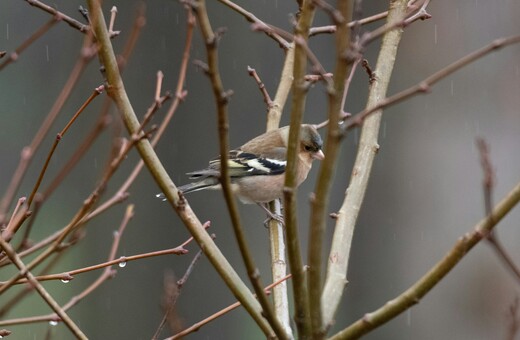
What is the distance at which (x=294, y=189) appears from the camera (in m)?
1.68

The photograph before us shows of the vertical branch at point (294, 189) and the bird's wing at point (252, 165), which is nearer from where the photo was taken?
the vertical branch at point (294, 189)

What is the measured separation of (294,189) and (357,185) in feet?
2.76

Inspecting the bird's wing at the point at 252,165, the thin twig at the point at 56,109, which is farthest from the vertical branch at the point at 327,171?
the bird's wing at the point at 252,165

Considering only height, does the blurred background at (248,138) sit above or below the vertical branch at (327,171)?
below

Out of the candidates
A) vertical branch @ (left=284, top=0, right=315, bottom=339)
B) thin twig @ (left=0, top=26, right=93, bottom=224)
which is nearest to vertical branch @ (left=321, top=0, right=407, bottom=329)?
vertical branch @ (left=284, top=0, right=315, bottom=339)

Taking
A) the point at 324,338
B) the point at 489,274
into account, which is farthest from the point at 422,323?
the point at 324,338

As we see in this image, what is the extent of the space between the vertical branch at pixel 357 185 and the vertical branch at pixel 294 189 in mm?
184

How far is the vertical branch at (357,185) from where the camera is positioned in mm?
2113

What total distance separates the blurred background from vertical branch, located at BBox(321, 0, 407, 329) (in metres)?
4.18

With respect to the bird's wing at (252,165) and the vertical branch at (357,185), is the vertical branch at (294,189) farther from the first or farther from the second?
the bird's wing at (252,165)

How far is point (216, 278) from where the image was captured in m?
7.33

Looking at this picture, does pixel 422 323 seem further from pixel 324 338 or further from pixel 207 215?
pixel 324 338

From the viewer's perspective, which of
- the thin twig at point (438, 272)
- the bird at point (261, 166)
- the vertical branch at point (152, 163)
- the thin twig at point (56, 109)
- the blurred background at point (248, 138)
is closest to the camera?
the thin twig at point (56, 109)

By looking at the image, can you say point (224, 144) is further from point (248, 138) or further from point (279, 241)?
point (248, 138)
